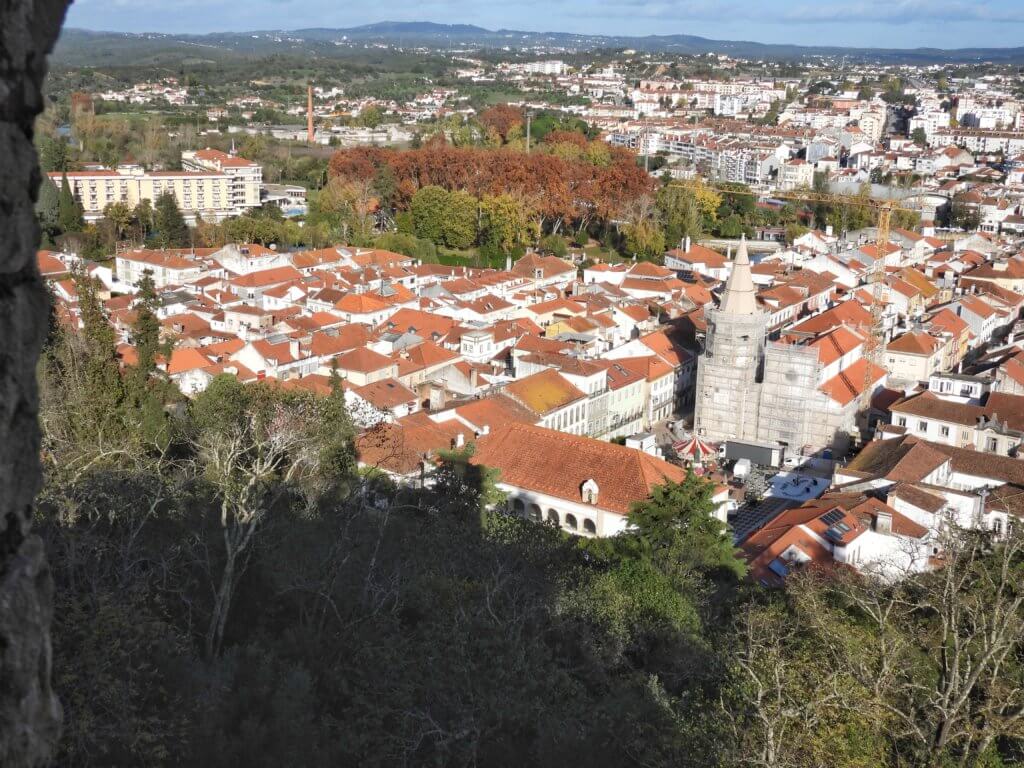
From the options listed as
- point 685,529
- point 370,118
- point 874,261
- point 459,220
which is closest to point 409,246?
point 459,220

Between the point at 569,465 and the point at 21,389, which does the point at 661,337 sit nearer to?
the point at 569,465

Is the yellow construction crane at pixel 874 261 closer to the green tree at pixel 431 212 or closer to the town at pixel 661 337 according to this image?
the town at pixel 661 337

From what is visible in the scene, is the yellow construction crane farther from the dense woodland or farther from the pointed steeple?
the dense woodland

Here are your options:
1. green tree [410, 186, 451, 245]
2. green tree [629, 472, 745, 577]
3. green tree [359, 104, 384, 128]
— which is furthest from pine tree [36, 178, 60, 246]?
green tree [359, 104, 384, 128]

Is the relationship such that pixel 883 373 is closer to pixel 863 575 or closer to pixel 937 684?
pixel 863 575

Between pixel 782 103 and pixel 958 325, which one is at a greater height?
pixel 782 103

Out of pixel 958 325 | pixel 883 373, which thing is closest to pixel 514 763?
pixel 883 373
